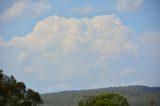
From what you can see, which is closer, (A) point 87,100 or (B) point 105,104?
(B) point 105,104

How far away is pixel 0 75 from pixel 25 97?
209 inches

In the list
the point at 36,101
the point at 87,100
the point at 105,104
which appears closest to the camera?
the point at 36,101

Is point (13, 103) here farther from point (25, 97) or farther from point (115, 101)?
point (115, 101)

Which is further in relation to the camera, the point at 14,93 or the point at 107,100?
the point at 107,100

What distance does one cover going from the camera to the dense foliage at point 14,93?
68.8 m

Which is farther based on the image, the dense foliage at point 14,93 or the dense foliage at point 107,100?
the dense foliage at point 107,100

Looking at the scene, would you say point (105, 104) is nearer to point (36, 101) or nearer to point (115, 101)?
point (115, 101)

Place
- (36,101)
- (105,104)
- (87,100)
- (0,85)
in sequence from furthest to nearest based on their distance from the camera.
Result: (87,100)
(105,104)
(36,101)
(0,85)

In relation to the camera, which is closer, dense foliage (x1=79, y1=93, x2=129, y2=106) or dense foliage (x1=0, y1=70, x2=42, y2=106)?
dense foliage (x1=0, y1=70, x2=42, y2=106)

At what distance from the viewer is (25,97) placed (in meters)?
71.1

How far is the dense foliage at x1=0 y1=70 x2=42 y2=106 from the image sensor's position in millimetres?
68812

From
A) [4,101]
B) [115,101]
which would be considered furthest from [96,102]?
[4,101]

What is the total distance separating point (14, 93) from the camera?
70.1 meters

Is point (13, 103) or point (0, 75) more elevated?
point (0, 75)
